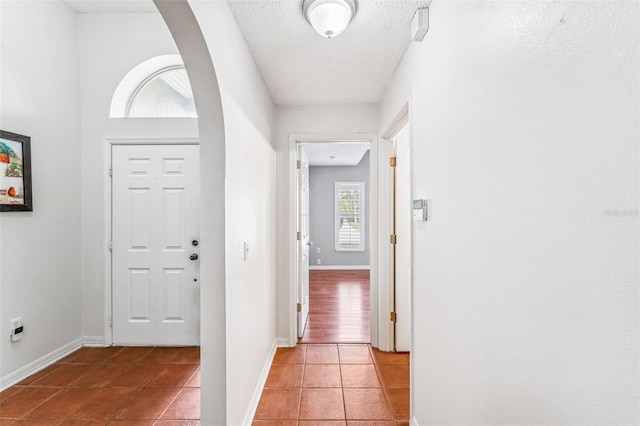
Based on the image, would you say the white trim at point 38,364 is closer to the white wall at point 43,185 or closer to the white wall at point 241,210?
the white wall at point 43,185

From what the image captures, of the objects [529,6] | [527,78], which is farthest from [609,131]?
[529,6]

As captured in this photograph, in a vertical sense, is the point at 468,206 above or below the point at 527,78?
below

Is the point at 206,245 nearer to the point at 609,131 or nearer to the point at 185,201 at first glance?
the point at 609,131

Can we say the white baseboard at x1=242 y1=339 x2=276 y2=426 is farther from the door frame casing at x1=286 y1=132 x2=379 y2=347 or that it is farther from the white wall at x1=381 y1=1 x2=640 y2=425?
the white wall at x1=381 y1=1 x2=640 y2=425

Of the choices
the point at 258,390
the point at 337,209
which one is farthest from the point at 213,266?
the point at 337,209

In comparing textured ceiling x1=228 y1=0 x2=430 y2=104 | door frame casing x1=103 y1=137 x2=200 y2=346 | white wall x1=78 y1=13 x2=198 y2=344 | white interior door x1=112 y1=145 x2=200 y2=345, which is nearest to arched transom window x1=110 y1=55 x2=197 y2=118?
white wall x1=78 y1=13 x2=198 y2=344

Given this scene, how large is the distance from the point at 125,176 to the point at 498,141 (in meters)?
3.32

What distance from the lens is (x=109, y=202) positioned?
10.3 ft

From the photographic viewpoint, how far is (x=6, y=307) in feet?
7.91

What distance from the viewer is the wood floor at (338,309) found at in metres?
3.47

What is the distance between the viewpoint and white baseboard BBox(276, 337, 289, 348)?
318 cm

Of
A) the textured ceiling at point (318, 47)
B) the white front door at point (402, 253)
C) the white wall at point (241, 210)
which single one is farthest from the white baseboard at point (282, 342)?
the textured ceiling at point (318, 47)

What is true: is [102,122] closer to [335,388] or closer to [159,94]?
[159,94]

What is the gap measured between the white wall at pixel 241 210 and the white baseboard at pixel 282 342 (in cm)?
44
